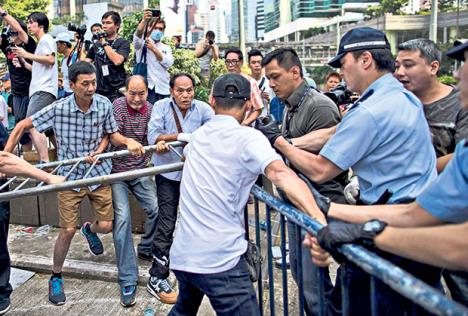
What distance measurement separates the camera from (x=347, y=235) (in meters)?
1.64

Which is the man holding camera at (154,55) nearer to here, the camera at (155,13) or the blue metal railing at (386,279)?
the camera at (155,13)

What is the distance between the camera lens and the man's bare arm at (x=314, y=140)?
9.75 ft

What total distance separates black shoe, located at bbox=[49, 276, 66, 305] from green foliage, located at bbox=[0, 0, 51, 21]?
2802 centimetres

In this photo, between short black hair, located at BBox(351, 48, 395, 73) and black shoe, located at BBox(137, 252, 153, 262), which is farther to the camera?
black shoe, located at BBox(137, 252, 153, 262)

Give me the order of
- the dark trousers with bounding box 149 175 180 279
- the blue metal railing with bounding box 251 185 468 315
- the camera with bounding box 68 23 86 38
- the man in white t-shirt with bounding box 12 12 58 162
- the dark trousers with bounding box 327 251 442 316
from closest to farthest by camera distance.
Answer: the blue metal railing with bounding box 251 185 468 315, the dark trousers with bounding box 327 251 442 316, the dark trousers with bounding box 149 175 180 279, the man in white t-shirt with bounding box 12 12 58 162, the camera with bounding box 68 23 86 38

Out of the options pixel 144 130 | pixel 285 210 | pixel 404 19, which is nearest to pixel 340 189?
pixel 285 210

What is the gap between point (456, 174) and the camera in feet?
4.74

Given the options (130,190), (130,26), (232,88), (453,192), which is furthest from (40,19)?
(130,26)

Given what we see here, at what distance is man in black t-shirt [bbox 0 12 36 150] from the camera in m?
5.84

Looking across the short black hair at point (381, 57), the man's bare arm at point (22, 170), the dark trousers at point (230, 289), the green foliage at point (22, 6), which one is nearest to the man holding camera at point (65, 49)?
the man's bare arm at point (22, 170)

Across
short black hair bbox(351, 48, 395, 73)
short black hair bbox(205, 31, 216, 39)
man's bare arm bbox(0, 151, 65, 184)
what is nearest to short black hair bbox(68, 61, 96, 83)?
man's bare arm bbox(0, 151, 65, 184)

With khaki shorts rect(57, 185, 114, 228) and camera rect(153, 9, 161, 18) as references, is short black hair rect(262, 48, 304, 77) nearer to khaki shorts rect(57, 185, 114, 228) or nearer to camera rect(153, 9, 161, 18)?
khaki shorts rect(57, 185, 114, 228)

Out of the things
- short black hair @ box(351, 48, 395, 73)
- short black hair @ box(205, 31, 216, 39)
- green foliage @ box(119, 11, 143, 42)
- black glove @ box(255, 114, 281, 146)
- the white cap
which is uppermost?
green foliage @ box(119, 11, 143, 42)

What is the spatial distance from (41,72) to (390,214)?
495 centimetres
